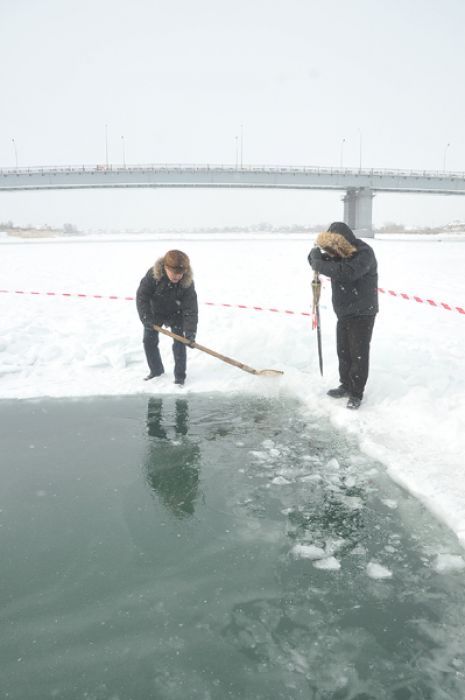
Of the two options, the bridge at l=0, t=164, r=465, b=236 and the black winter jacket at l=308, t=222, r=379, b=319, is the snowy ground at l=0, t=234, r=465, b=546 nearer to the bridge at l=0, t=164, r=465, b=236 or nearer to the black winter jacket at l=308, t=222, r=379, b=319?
the black winter jacket at l=308, t=222, r=379, b=319


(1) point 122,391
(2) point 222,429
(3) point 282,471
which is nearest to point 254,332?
(1) point 122,391

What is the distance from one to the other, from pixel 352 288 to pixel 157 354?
2.85 metres

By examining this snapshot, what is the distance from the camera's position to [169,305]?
21.0ft

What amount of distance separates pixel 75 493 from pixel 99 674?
169 centimetres

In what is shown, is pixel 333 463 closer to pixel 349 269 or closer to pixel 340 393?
pixel 340 393

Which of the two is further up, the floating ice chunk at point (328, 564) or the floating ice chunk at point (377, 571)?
the floating ice chunk at point (328, 564)

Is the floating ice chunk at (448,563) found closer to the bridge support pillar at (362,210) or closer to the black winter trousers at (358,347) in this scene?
the black winter trousers at (358,347)

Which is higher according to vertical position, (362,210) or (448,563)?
(362,210)

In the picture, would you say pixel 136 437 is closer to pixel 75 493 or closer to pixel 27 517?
pixel 75 493

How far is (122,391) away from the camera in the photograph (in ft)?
20.3

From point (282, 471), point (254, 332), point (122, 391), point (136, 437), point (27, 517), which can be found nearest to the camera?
point (27, 517)

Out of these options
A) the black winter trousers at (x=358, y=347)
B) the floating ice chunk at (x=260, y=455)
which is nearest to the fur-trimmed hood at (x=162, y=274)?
the black winter trousers at (x=358, y=347)

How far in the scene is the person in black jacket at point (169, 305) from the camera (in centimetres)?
610

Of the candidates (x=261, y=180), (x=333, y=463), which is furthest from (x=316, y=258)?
(x=261, y=180)
